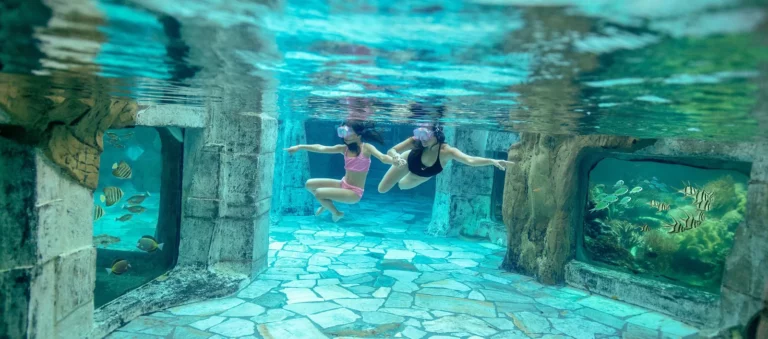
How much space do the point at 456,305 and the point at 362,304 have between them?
1725 millimetres

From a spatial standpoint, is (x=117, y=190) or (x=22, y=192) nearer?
(x=22, y=192)

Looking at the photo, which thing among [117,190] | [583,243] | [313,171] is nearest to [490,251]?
[583,243]

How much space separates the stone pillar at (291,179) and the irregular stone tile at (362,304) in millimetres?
8953

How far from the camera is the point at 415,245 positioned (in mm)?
12797

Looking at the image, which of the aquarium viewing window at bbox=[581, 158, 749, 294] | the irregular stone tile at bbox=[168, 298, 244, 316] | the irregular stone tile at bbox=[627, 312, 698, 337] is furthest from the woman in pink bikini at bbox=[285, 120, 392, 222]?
the irregular stone tile at bbox=[627, 312, 698, 337]

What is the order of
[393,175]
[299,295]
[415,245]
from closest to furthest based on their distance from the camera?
[299,295] → [393,175] → [415,245]

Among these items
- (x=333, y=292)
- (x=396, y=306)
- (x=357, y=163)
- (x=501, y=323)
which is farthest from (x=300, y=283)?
(x=501, y=323)

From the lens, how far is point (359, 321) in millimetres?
7023

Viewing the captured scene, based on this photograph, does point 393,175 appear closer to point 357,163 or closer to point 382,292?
point 357,163

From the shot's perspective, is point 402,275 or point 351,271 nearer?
point 402,275

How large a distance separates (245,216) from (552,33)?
277 inches

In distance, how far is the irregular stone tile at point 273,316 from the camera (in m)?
6.88

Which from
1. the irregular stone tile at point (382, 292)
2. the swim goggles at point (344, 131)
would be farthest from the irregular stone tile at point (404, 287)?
the swim goggles at point (344, 131)

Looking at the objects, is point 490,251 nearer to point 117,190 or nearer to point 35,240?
point 117,190
